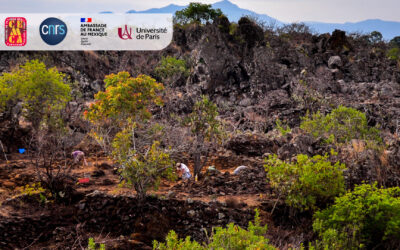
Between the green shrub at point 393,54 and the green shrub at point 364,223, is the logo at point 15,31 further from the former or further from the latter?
the green shrub at point 393,54

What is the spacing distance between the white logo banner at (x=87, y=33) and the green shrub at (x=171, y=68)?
252 cm

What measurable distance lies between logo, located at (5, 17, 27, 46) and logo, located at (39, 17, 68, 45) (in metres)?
1.09

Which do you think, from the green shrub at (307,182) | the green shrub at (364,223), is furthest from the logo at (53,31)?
the green shrub at (364,223)

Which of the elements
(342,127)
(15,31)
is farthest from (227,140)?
(15,31)

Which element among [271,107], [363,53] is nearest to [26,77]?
[271,107]

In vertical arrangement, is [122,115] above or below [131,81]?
below

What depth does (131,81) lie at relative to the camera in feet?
28.5

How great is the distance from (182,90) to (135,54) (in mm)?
5282

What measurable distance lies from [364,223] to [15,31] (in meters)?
19.0

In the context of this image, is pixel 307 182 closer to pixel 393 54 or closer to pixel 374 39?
pixel 393 54

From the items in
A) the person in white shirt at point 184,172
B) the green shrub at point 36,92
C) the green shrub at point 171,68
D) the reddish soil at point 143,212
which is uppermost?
the green shrub at point 171,68

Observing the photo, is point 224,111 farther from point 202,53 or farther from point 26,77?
point 26,77

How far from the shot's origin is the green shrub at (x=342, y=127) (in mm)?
9844

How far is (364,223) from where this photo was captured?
532cm
